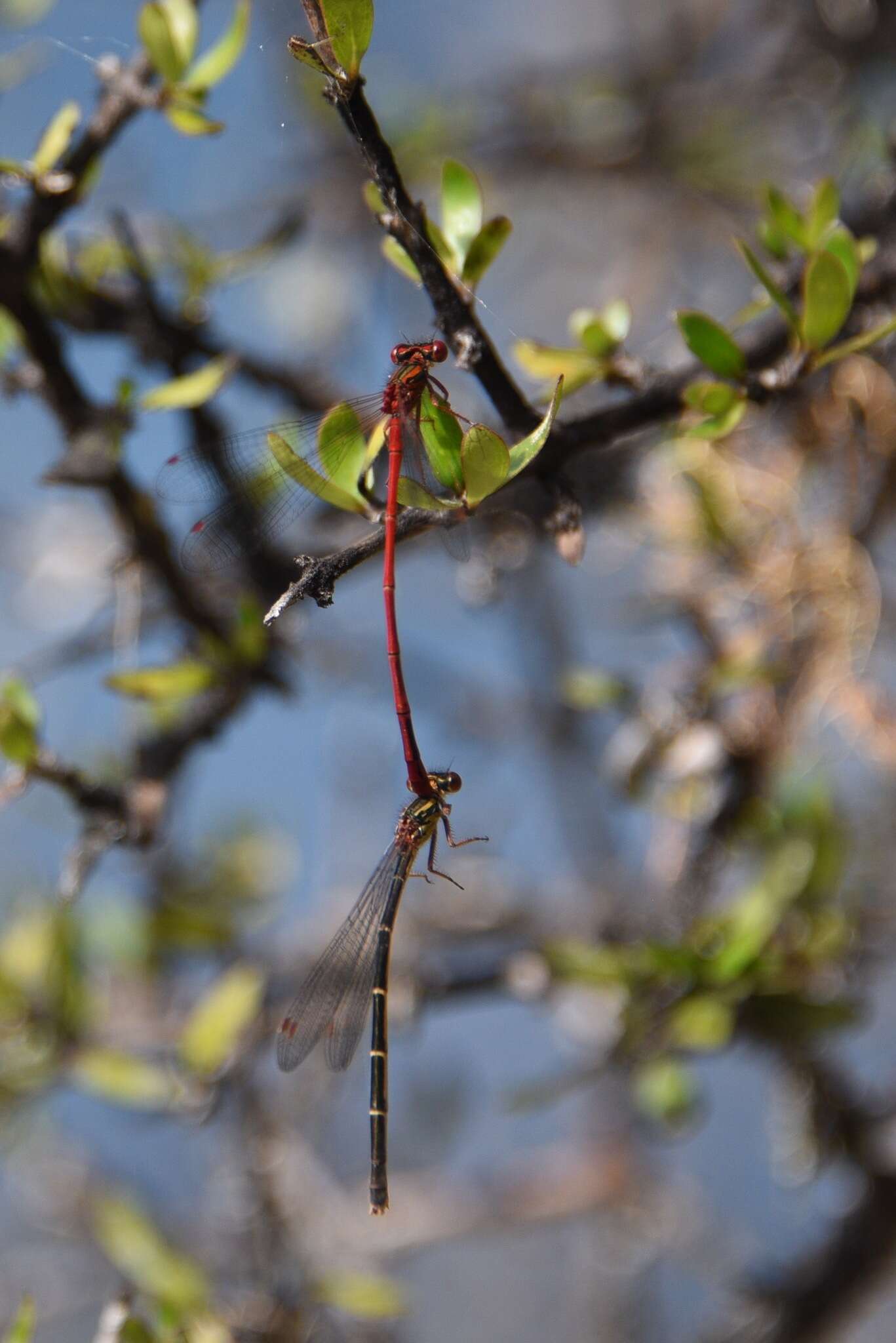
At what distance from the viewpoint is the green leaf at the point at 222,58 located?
519mm

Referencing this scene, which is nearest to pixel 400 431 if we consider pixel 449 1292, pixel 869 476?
pixel 869 476

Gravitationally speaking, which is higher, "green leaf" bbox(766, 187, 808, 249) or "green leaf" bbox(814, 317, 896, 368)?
"green leaf" bbox(766, 187, 808, 249)

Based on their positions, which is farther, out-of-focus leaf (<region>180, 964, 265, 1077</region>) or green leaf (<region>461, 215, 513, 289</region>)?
out-of-focus leaf (<region>180, 964, 265, 1077</region>)

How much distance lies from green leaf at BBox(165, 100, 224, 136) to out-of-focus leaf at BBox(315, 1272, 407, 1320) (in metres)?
0.74

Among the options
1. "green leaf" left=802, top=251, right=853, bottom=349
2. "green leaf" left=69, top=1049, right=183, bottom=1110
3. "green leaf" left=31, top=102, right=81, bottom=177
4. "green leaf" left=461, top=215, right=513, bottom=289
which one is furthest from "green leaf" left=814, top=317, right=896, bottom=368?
"green leaf" left=69, top=1049, right=183, bottom=1110

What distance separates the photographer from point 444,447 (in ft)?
1.33

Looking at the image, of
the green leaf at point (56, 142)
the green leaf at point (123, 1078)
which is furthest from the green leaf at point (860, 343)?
the green leaf at point (123, 1078)

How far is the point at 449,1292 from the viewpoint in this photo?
1.67 meters

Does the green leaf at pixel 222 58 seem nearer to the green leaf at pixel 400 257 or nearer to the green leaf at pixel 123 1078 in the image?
the green leaf at pixel 400 257

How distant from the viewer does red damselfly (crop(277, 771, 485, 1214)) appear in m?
0.51

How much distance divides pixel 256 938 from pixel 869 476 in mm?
844

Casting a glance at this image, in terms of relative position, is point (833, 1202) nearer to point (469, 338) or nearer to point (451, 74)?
point (469, 338)

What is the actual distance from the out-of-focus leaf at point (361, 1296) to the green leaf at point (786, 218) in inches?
28.5

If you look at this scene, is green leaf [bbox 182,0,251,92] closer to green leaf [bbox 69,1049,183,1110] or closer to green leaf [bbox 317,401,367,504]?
green leaf [bbox 317,401,367,504]
